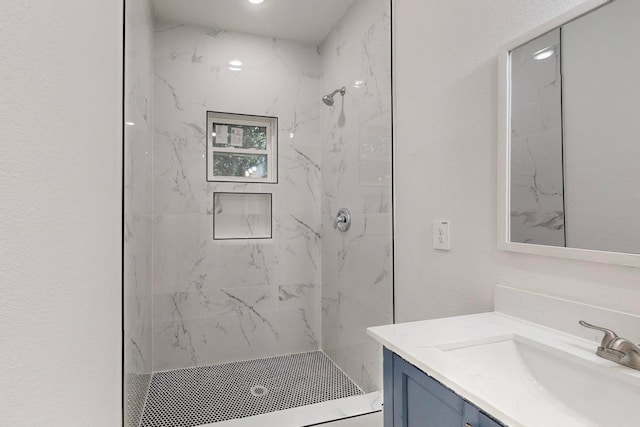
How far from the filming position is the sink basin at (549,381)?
67cm

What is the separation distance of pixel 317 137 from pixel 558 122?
6.46ft

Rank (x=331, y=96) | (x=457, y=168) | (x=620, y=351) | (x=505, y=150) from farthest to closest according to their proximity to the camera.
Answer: (x=331, y=96) → (x=457, y=168) → (x=505, y=150) → (x=620, y=351)

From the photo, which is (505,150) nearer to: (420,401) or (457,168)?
(457,168)

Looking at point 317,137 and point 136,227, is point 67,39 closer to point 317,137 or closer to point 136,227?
point 136,227

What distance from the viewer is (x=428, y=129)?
5.11 ft

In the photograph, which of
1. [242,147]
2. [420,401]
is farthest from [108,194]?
[242,147]

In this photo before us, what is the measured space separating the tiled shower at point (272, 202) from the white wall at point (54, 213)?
91cm

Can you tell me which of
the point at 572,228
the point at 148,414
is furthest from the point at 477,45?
the point at 148,414

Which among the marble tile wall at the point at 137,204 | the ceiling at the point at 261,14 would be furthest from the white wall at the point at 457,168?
the marble tile wall at the point at 137,204

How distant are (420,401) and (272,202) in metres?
2.01

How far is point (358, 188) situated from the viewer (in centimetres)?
224

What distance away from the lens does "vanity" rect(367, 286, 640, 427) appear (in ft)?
2.28

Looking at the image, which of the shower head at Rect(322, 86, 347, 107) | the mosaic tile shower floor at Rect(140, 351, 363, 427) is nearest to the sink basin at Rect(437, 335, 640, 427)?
the mosaic tile shower floor at Rect(140, 351, 363, 427)

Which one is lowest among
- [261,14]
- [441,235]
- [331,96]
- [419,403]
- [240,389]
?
[240,389]
